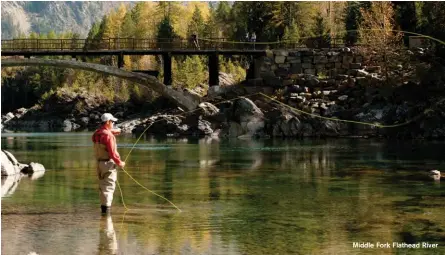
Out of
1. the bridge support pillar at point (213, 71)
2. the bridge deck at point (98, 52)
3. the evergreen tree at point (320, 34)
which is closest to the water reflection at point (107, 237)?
the bridge deck at point (98, 52)

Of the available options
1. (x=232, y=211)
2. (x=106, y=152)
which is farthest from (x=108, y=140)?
(x=232, y=211)

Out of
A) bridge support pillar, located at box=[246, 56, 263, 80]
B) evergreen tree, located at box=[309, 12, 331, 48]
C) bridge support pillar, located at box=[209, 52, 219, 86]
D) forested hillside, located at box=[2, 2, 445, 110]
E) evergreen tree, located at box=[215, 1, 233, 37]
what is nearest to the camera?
forested hillside, located at box=[2, 2, 445, 110]

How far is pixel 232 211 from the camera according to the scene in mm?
19531

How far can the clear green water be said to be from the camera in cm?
1508

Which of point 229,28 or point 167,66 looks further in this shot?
point 229,28

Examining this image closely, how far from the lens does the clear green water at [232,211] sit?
1508cm

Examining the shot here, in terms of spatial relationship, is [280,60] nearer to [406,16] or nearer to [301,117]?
[301,117]

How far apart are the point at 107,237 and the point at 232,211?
14.7ft

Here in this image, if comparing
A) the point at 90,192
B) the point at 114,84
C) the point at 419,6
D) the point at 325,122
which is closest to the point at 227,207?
the point at 90,192

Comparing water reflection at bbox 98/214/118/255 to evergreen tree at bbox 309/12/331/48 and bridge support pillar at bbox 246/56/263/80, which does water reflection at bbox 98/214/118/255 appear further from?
bridge support pillar at bbox 246/56/263/80

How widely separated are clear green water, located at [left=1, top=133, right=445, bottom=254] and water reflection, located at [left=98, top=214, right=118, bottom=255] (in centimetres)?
2

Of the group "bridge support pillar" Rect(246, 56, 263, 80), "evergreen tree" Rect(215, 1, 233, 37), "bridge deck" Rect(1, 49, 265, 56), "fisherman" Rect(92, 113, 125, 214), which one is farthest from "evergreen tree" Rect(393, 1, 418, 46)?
"fisherman" Rect(92, 113, 125, 214)

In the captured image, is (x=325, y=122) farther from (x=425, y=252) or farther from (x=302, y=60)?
(x=425, y=252)

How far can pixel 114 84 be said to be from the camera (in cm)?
13475
